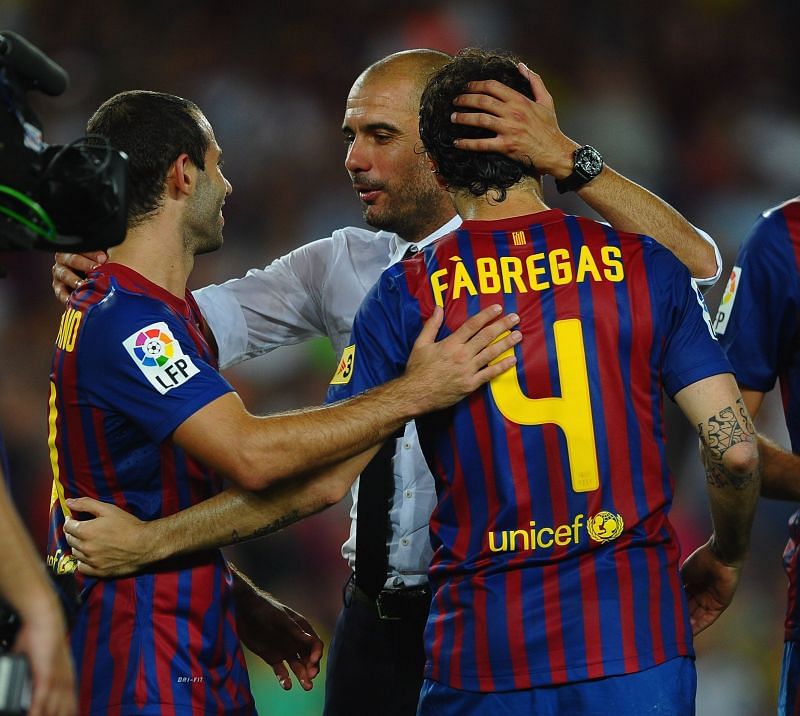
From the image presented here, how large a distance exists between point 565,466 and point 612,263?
0.46 meters

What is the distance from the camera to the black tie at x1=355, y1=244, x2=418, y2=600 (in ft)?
10.9

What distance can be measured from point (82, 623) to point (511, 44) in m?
5.91

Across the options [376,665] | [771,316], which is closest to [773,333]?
[771,316]

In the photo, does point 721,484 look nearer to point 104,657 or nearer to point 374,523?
point 374,523

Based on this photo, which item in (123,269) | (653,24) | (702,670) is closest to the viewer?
(123,269)

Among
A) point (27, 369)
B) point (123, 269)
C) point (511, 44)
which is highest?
point (511, 44)

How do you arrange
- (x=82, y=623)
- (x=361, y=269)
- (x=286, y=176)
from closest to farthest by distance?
(x=82, y=623) < (x=361, y=269) < (x=286, y=176)

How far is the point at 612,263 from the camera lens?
2.53 metres

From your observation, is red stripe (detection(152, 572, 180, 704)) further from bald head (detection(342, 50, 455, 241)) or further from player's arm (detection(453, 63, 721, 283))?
bald head (detection(342, 50, 455, 241))

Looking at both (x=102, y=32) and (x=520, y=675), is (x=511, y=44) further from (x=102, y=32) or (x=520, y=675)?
(x=520, y=675)

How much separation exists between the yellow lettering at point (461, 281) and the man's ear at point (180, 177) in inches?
31.6

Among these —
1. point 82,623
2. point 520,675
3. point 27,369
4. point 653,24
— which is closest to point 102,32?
point 27,369

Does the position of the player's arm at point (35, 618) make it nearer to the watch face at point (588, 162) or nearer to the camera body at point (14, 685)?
the camera body at point (14, 685)

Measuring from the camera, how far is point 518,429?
8.05ft
